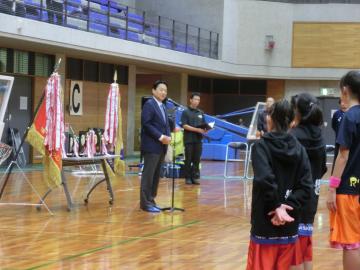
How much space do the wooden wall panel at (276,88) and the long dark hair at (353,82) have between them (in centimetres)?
2656

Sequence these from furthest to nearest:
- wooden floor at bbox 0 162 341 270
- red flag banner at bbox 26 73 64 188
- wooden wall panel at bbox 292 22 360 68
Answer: wooden wall panel at bbox 292 22 360 68
red flag banner at bbox 26 73 64 188
wooden floor at bbox 0 162 341 270

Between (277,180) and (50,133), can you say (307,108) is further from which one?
(50,133)

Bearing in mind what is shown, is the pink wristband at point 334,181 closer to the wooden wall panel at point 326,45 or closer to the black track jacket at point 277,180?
the black track jacket at point 277,180

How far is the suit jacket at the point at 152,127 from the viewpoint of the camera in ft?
32.4

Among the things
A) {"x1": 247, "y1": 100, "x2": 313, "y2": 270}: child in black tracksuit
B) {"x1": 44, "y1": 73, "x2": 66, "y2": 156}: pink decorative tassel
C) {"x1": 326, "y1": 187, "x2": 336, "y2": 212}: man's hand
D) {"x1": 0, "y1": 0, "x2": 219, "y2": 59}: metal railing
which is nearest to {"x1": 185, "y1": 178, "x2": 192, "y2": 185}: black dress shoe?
{"x1": 44, "y1": 73, "x2": 66, "y2": 156}: pink decorative tassel

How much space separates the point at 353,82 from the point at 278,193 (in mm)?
1267

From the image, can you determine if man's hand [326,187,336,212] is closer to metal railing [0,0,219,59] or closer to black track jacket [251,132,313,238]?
black track jacket [251,132,313,238]

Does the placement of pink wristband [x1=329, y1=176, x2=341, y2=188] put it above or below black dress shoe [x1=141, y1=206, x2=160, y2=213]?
above

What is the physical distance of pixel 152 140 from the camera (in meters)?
9.91

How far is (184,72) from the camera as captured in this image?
28.7 meters

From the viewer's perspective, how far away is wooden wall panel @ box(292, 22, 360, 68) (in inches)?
1193

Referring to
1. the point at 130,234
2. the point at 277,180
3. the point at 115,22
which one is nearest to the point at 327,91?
the point at 115,22

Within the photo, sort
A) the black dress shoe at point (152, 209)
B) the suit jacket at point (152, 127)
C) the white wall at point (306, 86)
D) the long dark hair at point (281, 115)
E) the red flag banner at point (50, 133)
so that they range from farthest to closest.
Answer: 1. the white wall at point (306, 86)
2. the black dress shoe at point (152, 209)
3. the suit jacket at point (152, 127)
4. the red flag banner at point (50, 133)
5. the long dark hair at point (281, 115)

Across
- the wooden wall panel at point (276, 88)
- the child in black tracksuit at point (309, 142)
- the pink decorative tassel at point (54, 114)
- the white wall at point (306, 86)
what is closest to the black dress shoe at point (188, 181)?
the pink decorative tassel at point (54, 114)
